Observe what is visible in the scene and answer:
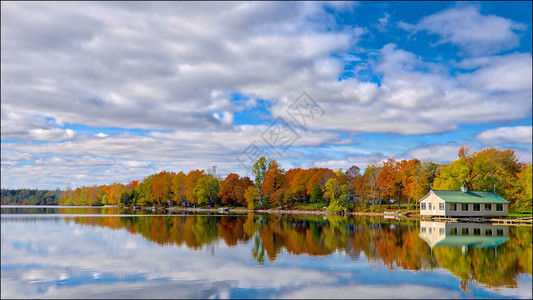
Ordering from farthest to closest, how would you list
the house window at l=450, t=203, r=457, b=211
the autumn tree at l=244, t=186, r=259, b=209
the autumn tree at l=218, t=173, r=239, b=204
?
1. the autumn tree at l=218, t=173, r=239, b=204
2. the autumn tree at l=244, t=186, r=259, b=209
3. the house window at l=450, t=203, r=457, b=211

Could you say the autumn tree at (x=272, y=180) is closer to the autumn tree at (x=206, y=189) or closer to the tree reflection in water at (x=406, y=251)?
the autumn tree at (x=206, y=189)

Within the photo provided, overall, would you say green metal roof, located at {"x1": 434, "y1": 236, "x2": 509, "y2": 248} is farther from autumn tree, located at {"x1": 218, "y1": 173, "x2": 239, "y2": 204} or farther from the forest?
autumn tree, located at {"x1": 218, "y1": 173, "x2": 239, "y2": 204}

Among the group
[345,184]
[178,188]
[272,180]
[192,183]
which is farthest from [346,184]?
[178,188]

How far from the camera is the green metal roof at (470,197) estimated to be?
71.8 m

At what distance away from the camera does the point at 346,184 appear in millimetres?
109750

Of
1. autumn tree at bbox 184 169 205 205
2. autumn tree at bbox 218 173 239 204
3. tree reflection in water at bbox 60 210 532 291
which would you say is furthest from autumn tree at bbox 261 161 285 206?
tree reflection in water at bbox 60 210 532 291

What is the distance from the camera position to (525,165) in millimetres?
81312

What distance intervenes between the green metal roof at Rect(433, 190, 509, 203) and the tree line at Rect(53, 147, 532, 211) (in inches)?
150

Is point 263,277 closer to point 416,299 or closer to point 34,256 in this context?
point 416,299

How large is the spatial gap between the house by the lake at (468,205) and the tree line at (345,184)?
4.21m

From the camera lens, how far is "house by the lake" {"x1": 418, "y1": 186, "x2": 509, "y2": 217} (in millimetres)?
71750

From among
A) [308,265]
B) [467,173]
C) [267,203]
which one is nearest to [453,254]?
[308,265]

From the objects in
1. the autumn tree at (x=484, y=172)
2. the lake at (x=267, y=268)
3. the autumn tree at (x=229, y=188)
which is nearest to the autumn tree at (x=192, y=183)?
the autumn tree at (x=229, y=188)

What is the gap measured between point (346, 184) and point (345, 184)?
3.06m
